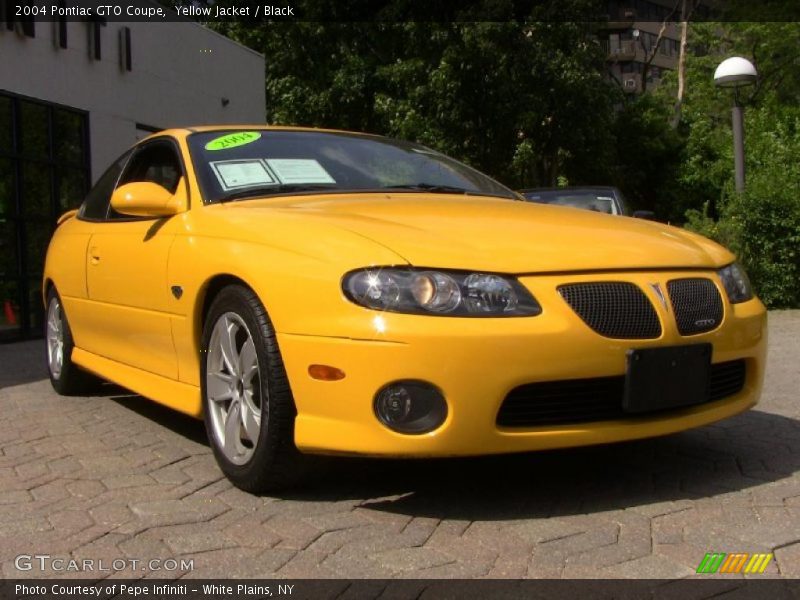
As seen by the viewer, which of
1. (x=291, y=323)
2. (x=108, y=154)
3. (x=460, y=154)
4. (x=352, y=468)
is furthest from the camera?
(x=460, y=154)

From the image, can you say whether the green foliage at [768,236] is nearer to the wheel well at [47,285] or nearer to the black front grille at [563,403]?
the wheel well at [47,285]

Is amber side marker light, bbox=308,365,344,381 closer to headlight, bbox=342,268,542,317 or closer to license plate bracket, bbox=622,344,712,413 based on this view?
headlight, bbox=342,268,542,317

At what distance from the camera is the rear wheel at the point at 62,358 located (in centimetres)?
534

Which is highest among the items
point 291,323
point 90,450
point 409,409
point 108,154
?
point 108,154

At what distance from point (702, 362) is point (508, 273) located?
2.56 ft

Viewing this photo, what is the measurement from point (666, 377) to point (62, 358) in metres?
3.73

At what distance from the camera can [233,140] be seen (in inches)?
166

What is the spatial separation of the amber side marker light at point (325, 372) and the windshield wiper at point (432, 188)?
132cm

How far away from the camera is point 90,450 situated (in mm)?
4078

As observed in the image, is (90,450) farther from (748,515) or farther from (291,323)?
(748,515)

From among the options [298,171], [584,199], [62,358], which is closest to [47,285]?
[62,358]

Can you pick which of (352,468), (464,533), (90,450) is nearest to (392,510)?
(464,533)
